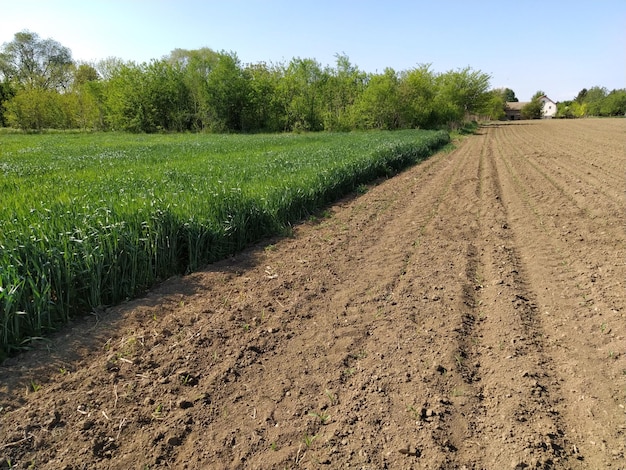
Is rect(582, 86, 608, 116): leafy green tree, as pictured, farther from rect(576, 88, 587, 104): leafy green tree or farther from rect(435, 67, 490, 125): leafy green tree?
rect(435, 67, 490, 125): leafy green tree

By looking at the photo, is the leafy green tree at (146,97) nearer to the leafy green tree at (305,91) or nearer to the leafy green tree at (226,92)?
the leafy green tree at (226,92)

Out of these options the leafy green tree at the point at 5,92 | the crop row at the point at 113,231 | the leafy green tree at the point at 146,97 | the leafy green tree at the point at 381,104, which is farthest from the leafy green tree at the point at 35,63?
the crop row at the point at 113,231

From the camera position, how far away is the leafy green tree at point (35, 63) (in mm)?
57906

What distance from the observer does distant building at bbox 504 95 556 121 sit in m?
111

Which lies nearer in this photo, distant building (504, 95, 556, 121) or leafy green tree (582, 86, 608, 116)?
leafy green tree (582, 86, 608, 116)

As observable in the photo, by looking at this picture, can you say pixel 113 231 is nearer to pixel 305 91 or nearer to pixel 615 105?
pixel 305 91

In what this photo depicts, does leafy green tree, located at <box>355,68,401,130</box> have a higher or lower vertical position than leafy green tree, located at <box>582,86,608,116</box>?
lower

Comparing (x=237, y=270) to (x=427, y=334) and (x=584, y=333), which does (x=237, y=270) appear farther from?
(x=584, y=333)

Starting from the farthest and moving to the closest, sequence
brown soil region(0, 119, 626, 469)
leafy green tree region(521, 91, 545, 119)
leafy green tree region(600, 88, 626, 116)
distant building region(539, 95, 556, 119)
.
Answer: distant building region(539, 95, 556, 119) → leafy green tree region(521, 91, 545, 119) → leafy green tree region(600, 88, 626, 116) → brown soil region(0, 119, 626, 469)

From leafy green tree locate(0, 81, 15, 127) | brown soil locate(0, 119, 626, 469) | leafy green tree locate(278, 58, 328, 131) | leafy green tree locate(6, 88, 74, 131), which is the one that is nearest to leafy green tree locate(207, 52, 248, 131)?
leafy green tree locate(278, 58, 328, 131)

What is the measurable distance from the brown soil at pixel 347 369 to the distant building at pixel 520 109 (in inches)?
4857

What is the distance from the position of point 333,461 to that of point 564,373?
2.05 m

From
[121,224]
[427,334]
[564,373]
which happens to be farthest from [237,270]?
[564,373]

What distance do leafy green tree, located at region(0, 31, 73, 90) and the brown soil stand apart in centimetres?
7019
